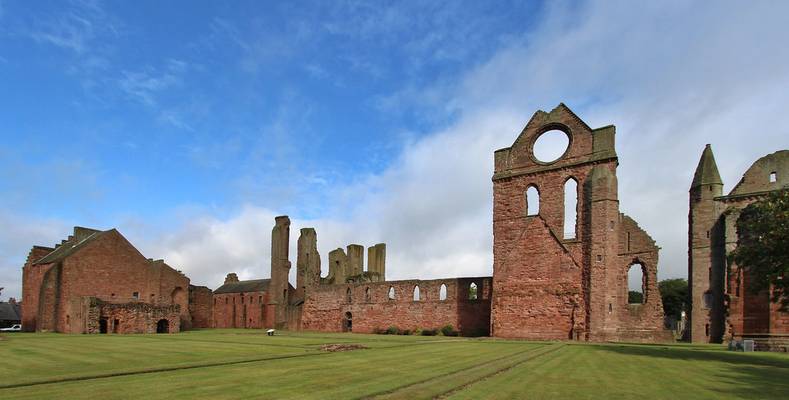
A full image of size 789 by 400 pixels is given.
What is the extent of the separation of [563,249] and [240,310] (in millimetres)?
34945

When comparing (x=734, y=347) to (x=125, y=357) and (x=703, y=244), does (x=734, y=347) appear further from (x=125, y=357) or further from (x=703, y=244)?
(x=125, y=357)

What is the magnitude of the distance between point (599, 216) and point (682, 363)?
14.0 meters

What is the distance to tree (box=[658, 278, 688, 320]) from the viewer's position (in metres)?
67.9

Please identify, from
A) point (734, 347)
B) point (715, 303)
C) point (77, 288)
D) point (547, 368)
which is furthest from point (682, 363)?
point (77, 288)

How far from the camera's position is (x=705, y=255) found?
1235 inches

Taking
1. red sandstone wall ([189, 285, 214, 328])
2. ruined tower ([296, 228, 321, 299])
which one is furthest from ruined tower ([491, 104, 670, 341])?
red sandstone wall ([189, 285, 214, 328])

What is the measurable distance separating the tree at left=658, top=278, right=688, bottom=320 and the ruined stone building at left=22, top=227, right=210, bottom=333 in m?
57.7

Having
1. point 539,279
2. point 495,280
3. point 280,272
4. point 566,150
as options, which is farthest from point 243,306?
point 566,150

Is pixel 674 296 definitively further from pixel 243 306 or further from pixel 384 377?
pixel 384 377

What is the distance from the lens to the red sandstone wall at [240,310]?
162 feet

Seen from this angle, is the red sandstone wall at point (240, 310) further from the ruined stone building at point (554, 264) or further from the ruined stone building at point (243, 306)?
the ruined stone building at point (554, 264)

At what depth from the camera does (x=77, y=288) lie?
123 ft

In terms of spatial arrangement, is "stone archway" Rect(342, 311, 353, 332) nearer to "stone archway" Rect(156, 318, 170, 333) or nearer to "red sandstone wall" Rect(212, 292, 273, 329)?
"red sandstone wall" Rect(212, 292, 273, 329)

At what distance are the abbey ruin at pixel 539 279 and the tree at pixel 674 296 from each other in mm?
40644
